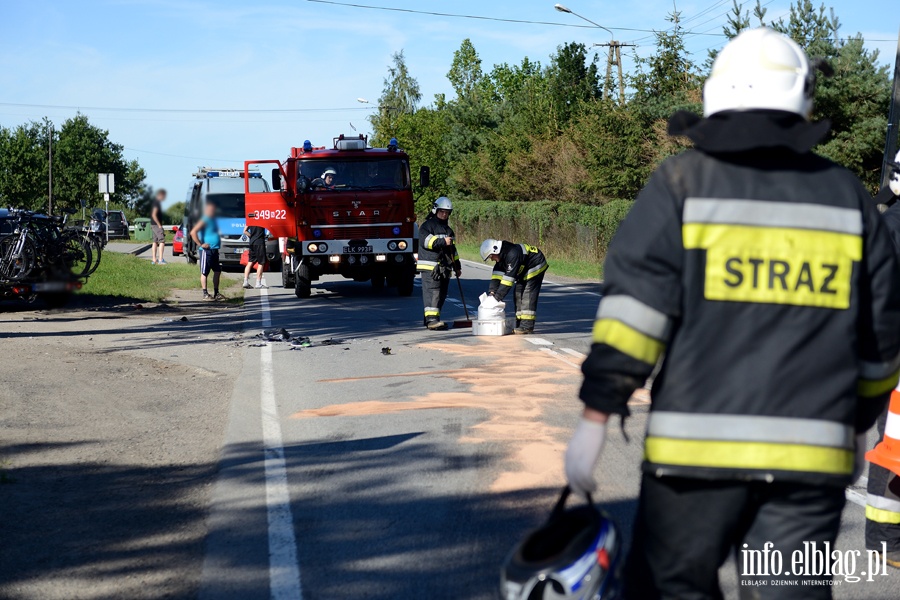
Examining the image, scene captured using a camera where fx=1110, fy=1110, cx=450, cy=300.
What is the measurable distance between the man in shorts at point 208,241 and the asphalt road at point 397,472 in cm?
743

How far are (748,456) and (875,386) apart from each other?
0.45 metres

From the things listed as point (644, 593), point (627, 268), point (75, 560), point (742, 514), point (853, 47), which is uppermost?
point (853, 47)

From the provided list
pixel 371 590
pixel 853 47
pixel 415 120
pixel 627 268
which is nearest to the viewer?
pixel 627 268

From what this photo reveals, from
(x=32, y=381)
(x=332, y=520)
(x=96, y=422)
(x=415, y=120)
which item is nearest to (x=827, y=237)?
(x=332, y=520)

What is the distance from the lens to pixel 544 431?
7961 millimetres

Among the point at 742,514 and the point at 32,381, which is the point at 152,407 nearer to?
the point at 32,381

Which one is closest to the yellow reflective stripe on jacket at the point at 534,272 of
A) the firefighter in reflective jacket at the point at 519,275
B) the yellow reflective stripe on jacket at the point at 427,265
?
the firefighter in reflective jacket at the point at 519,275

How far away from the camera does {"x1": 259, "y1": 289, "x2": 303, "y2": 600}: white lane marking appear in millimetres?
4832

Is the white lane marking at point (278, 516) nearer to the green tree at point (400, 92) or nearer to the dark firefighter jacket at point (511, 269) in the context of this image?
the dark firefighter jacket at point (511, 269)

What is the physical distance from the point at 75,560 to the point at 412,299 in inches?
657

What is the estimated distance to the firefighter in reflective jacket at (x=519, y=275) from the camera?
47.2ft

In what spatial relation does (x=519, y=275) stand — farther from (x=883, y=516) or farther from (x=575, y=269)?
(x=575, y=269)

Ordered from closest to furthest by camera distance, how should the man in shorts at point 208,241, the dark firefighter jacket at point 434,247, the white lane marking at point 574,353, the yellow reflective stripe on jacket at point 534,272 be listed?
the white lane marking at point 574,353 < the yellow reflective stripe on jacket at point 534,272 < the dark firefighter jacket at point 434,247 < the man in shorts at point 208,241

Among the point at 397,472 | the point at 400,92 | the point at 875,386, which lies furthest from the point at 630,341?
the point at 400,92
